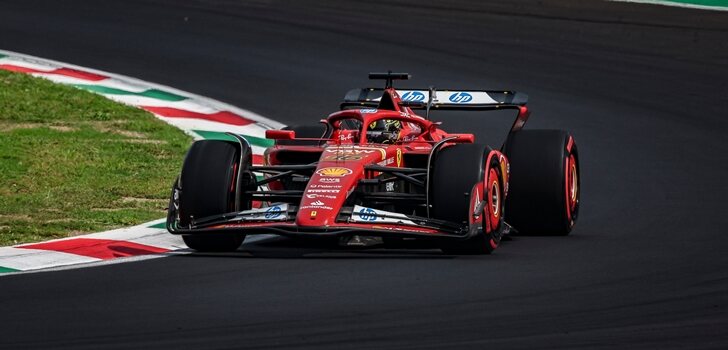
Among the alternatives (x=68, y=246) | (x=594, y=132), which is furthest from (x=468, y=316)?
(x=594, y=132)

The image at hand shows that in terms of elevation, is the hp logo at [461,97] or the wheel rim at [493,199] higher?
the hp logo at [461,97]

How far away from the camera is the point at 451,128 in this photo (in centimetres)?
1844

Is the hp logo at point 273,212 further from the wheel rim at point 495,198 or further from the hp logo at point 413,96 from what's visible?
the hp logo at point 413,96

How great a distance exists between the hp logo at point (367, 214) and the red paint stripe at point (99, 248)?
1.52 metres

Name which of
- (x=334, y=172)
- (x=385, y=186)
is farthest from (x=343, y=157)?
(x=385, y=186)

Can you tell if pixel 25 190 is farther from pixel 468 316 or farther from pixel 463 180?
pixel 468 316

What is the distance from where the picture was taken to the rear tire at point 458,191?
1165 cm

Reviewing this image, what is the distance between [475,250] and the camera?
11.8m

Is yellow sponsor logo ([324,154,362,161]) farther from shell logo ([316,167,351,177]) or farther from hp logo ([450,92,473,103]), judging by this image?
hp logo ([450,92,473,103])

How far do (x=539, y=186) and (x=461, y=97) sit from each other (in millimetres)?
1279

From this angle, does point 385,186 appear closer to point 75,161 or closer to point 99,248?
point 99,248

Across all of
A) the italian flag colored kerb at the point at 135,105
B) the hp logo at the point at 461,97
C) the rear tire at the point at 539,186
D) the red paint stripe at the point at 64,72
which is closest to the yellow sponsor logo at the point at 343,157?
the italian flag colored kerb at the point at 135,105

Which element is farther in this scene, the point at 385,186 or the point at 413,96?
the point at 413,96

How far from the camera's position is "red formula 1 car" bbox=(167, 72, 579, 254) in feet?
37.9
